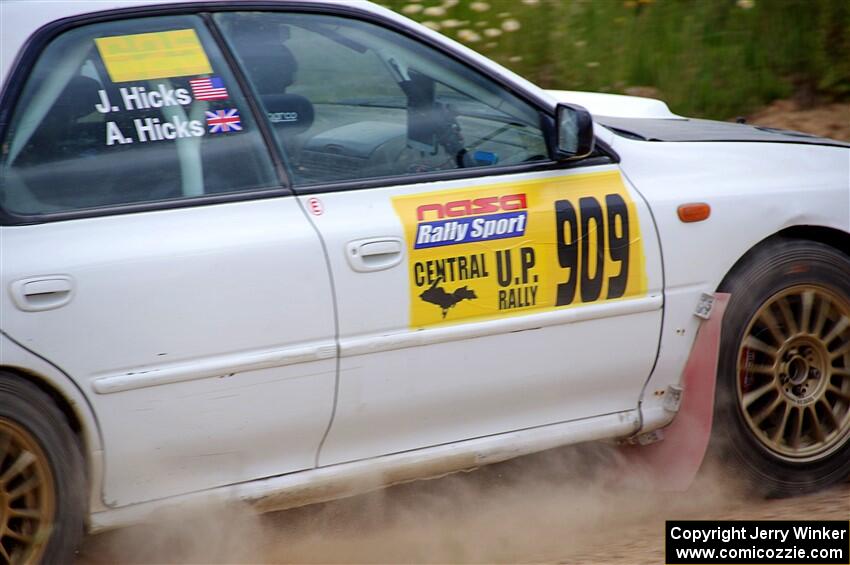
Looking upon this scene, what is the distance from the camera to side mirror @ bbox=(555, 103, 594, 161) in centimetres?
378

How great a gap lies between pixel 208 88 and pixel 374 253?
28.0 inches

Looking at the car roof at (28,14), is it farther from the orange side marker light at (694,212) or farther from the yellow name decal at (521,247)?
the orange side marker light at (694,212)

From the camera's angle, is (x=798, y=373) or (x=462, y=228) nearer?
(x=462, y=228)

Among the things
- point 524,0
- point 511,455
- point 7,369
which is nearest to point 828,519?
point 511,455

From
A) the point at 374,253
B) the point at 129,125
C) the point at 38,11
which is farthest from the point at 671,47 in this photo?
the point at 38,11

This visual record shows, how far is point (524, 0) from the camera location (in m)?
7.20

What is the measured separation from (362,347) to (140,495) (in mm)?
784

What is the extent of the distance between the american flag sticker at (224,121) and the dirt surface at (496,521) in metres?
1.20

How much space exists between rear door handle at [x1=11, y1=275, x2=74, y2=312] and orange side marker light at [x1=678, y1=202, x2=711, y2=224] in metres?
2.04

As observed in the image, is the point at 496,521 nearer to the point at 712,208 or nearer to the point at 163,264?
the point at 712,208

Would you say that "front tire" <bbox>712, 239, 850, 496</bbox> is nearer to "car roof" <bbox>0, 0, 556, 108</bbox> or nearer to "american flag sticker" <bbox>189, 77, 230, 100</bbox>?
"car roof" <bbox>0, 0, 556, 108</bbox>

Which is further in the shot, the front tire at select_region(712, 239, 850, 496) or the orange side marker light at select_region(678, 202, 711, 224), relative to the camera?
the front tire at select_region(712, 239, 850, 496)
